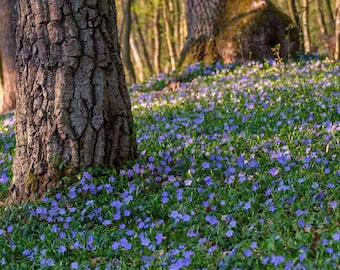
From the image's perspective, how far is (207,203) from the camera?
3980mm

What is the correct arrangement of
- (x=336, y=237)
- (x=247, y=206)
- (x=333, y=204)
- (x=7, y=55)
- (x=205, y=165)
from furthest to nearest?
(x=7, y=55)
(x=205, y=165)
(x=247, y=206)
(x=333, y=204)
(x=336, y=237)

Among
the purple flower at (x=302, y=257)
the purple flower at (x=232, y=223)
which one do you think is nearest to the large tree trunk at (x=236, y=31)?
the purple flower at (x=232, y=223)

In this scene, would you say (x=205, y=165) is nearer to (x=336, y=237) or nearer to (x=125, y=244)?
(x=125, y=244)

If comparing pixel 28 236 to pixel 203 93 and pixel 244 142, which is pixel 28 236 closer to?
pixel 244 142

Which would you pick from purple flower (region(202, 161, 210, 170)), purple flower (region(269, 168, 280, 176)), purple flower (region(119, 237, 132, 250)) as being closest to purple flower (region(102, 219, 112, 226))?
purple flower (region(119, 237, 132, 250))

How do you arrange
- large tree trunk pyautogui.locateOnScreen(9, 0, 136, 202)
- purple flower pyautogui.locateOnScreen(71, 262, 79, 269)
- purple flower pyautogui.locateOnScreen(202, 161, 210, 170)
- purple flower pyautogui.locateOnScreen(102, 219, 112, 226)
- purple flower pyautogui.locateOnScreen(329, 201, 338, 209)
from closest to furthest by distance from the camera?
purple flower pyautogui.locateOnScreen(71, 262, 79, 269), purple flower pyautogui.locateOnScreen(329, 201, 338, 209), purple flower pyautogui.locateOnScreen(102, 219, 112, 226), large tree trunk pyautogui.locateOnScreen(9, 0, 136, 202), purple flower pyautogui.locateOnScreen(202, 161, 210, 170)

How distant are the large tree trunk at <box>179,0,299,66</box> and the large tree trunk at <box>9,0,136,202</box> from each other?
4929mm

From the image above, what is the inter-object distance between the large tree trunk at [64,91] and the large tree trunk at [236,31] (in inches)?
194

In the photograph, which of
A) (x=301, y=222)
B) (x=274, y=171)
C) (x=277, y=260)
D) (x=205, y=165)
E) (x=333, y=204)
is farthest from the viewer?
(x=205, y=165)

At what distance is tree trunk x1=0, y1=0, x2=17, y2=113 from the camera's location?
10703mm

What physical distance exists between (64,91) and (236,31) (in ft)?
17.5

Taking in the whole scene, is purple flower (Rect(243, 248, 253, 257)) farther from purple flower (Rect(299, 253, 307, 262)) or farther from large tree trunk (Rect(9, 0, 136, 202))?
large tree trunk (Rect(9, 0, 136, 202))

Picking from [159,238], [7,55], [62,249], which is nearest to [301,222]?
[159,238]

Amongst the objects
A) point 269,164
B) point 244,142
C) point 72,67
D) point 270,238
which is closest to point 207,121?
point 244,142
